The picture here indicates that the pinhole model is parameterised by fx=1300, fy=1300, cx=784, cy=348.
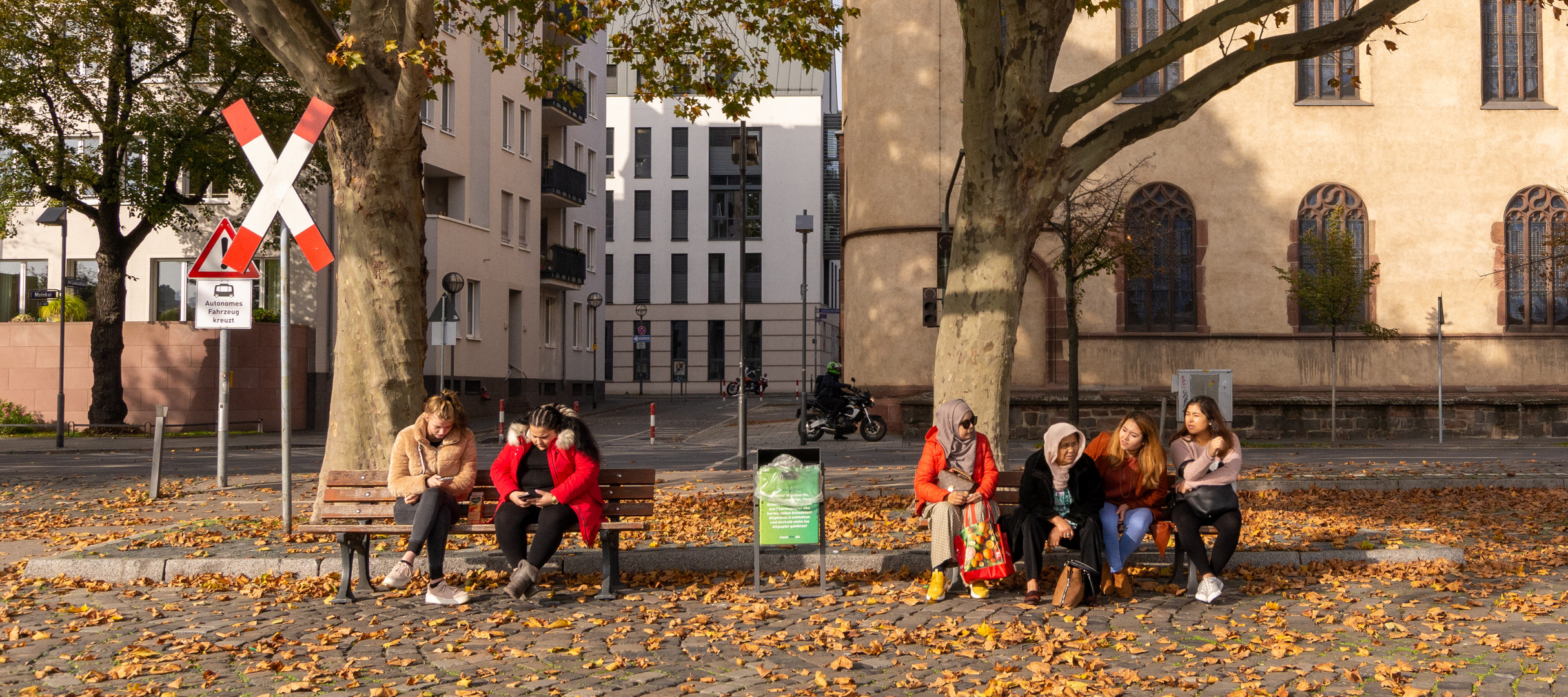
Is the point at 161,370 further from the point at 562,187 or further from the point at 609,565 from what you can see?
the point at 609,565

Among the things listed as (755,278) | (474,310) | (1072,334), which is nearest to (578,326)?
(474,310)

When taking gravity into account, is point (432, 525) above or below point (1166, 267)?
below

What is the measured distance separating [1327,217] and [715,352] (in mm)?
42454

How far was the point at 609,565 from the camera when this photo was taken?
8.06m

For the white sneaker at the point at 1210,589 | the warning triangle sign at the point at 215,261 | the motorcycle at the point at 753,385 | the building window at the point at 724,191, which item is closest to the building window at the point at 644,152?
the building window at the point at 724,191

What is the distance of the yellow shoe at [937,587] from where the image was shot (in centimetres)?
789

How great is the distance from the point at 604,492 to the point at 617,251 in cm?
6144

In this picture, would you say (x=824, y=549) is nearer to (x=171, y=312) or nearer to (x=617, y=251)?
(x=171, y=312)

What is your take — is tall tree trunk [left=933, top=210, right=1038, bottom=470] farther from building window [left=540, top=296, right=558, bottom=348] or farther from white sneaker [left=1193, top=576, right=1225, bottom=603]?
building window [left=540, top=296, right=558, bottom=348]

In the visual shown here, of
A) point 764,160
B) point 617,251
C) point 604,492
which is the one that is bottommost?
point 604,492

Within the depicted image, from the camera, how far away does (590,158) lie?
50656 millimetres

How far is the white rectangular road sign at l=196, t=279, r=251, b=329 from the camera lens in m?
12.5

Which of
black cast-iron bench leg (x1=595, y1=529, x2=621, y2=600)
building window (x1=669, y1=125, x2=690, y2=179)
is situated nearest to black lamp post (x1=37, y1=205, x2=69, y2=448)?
black cast-iron bench leg (x1=595, y1=529, x2=621, y2=600)

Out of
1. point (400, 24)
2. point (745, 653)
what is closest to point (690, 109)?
point (400, 24)
